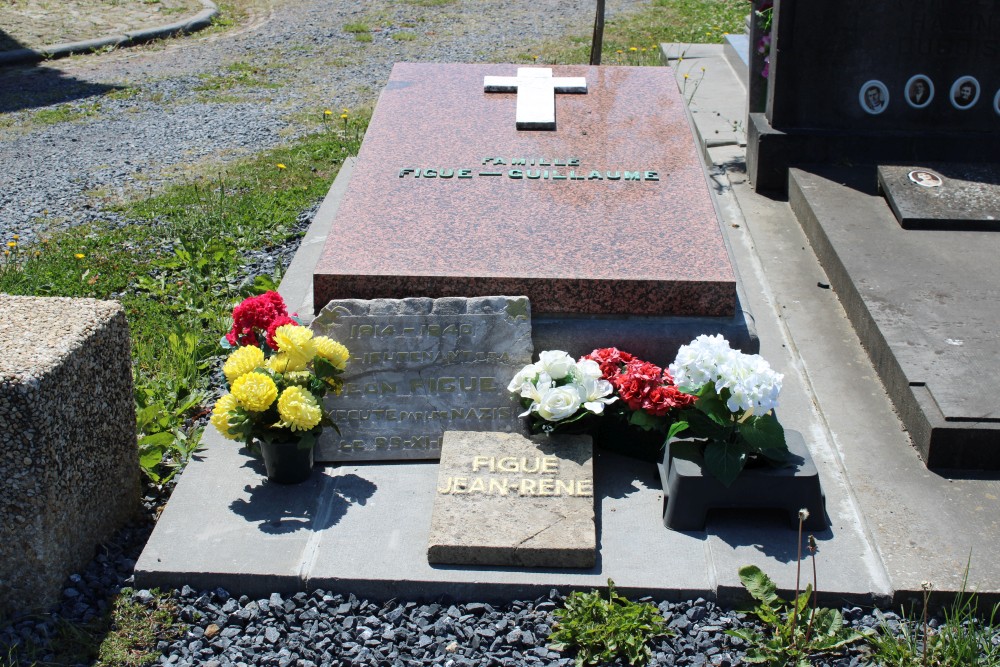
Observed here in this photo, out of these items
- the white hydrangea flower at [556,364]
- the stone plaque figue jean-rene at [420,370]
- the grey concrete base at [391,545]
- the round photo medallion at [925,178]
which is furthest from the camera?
the round photo medallion at [925,178]

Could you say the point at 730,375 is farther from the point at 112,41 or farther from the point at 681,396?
the point at 112,41

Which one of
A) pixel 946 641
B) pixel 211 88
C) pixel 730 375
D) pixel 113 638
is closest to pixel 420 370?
pixel 730 375

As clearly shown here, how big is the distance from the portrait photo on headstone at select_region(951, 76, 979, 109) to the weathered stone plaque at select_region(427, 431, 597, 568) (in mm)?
3987

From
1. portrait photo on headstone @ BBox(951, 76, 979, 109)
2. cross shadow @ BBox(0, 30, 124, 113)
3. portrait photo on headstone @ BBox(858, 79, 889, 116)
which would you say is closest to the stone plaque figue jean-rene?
portrait photo on headstone @ BBox(858, 79, 889, 116)

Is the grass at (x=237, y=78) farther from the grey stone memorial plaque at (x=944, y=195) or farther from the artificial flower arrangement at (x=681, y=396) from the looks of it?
the artificial flower arrangement at (x=681, y=396)

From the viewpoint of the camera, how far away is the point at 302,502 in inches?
141

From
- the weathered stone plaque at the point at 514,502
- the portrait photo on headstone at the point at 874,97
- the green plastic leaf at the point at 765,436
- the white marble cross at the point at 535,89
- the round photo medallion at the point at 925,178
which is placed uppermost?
the white marble cross at the point at 535,89

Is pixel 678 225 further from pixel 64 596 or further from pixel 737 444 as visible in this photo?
pixel 64 596

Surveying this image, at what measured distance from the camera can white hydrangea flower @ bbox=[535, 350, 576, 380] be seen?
3.67m

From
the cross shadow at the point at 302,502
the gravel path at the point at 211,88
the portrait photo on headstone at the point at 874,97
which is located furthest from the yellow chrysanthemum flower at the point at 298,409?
the portrait photo on headstone at the point at 874,97

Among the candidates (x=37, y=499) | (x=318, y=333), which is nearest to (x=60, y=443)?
(x=37, y=499)

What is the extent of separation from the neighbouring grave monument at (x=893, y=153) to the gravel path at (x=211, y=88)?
12.7 ft

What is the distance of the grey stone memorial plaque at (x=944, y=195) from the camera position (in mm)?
5316

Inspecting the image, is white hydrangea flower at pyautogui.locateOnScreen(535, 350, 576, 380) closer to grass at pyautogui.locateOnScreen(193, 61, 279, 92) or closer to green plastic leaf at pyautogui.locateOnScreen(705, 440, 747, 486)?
green plastic leaf at pyautogui.locateOnScreen(705, 440, 747, 486)
